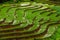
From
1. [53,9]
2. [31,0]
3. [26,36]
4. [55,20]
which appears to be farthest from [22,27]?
[31,0]

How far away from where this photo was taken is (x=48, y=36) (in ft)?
17.5

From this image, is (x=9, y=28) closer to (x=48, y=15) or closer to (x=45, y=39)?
(x=45, y=39)

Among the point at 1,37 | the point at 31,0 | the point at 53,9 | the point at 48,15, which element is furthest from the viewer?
the point at 31,0

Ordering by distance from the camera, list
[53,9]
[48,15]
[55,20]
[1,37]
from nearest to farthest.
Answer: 1. [1,37]
2. [55,20]
3. [48,15]
4. [53,9]

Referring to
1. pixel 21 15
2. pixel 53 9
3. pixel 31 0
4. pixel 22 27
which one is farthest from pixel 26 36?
pixel 31 0

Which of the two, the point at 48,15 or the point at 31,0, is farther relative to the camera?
the point at 31,0

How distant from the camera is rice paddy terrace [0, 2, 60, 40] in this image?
5245 mm

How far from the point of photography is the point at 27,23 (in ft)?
18.9

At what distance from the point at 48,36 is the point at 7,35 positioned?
1.20m

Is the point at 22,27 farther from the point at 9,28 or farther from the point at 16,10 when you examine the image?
the point at 16,10

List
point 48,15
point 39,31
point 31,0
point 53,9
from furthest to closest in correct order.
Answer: point 31,0
point 53,9
point 48,15
point 39,31

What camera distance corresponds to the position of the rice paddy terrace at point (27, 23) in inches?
206

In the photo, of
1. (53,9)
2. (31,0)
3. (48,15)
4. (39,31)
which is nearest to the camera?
(39,31)

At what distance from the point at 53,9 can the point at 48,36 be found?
2.53 meters
